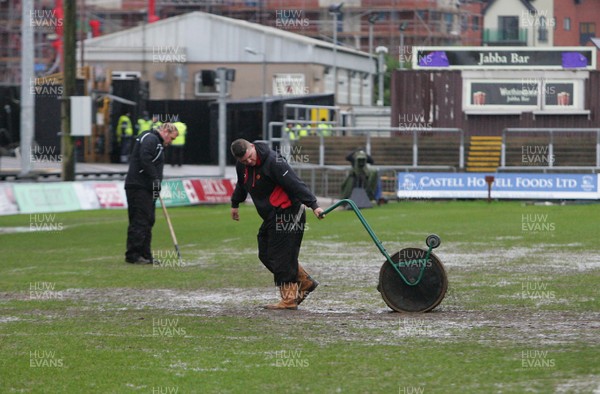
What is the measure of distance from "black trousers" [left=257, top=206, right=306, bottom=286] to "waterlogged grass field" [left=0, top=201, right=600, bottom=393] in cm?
45

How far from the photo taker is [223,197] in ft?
126

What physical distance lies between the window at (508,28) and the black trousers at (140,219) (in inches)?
2574

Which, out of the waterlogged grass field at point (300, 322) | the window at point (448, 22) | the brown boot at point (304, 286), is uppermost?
the window at point (448, 22)

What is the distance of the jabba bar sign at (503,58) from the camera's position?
48688 mm

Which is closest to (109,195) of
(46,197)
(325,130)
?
(46,197)

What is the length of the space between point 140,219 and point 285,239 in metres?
6.17

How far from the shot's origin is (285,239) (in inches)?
531

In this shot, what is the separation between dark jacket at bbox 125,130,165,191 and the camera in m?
18.8

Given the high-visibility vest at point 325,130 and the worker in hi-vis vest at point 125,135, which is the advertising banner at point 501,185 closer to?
the high-visibility vest at point 325,130

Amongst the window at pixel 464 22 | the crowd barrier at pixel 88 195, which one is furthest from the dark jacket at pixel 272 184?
the window at pixel 464 22

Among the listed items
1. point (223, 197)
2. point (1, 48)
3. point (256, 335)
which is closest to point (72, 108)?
point (223, 197)

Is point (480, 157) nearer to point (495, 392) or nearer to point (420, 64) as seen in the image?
point (420, 64)

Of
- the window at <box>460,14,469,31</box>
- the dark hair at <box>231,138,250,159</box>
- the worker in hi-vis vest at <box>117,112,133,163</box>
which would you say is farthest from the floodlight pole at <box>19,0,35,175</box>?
the window at <box>460,14,469,31</box>

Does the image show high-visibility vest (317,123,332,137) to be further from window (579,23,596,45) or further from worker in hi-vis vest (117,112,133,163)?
window (579,23,596,45)
